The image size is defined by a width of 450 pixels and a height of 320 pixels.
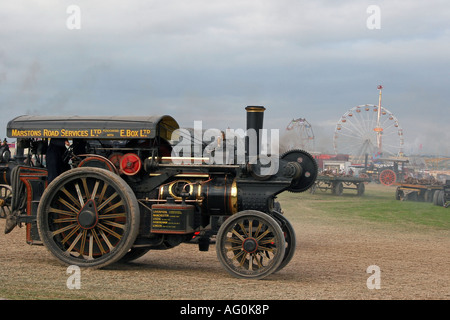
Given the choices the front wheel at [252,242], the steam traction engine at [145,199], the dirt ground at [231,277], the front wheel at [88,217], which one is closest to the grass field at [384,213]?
the dirt ground at [231,277]

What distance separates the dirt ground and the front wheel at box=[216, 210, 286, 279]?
0.69 ft

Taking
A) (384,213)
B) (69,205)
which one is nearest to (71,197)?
(69,205)

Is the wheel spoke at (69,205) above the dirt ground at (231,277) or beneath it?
above

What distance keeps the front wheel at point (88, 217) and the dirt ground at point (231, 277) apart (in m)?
0.34

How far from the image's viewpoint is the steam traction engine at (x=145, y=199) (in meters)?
9.31

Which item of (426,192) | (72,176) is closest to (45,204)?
(72,176)

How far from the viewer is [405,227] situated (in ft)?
66.9

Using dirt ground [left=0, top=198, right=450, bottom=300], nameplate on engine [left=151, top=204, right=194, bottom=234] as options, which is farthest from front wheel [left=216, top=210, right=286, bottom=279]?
nameplate on engine [left=151, top=204, right=194, bottom=234]

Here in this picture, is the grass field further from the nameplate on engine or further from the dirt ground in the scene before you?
the nameplate on engine

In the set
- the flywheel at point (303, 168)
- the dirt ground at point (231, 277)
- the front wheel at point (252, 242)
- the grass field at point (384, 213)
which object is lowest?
the grass field at point (384, 213)

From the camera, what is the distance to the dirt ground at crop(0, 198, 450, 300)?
7.80 meters

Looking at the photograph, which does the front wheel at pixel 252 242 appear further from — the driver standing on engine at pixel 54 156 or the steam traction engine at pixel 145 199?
the driver standing on engine at pixel 54 156

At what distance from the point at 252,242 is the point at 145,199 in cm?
196
